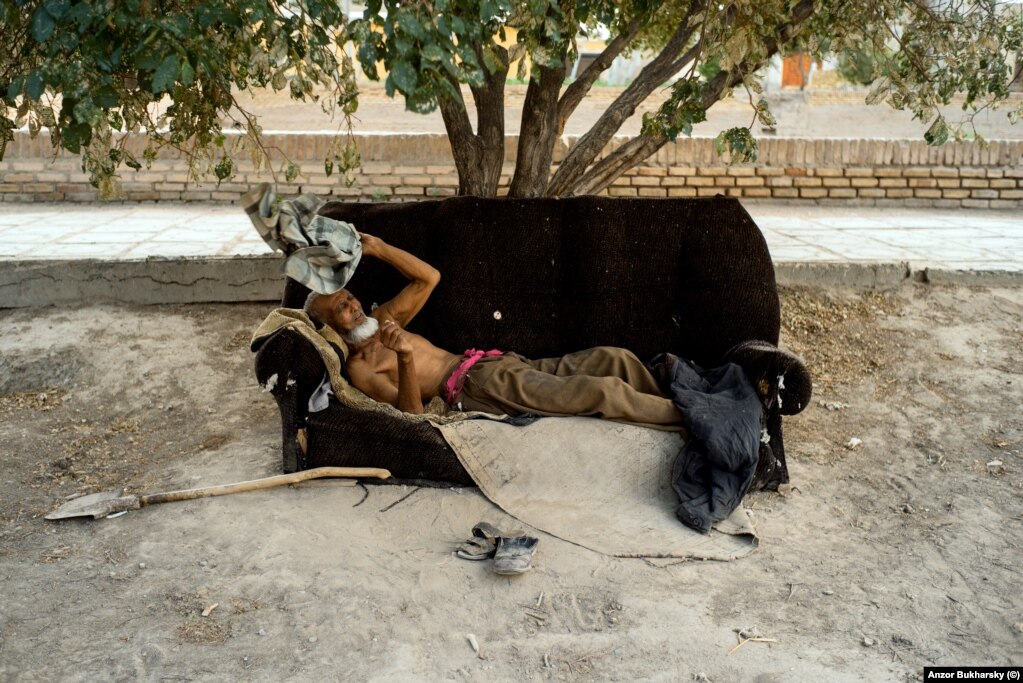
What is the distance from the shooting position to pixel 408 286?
15.1 ft

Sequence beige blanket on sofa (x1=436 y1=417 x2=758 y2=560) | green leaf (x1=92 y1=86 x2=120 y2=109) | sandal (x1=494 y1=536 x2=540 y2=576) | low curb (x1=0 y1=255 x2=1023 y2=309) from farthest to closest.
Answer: low curb (x1=0 y1=255 x2=1023 y2=309) < beige blanket on sofa (x1=436 y1=417 x2=758 y2=560) < sandal (x1=494 y1=536 x2=540 y2=576) < green leaf (x1=92 y1=86 x2=120 y2=109)

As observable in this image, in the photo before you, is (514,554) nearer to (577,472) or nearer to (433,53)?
(577,472)

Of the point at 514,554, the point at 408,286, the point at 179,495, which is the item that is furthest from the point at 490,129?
the point at 514,554

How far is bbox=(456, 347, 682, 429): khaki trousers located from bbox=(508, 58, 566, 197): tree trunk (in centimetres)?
155

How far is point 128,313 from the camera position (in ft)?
19.7

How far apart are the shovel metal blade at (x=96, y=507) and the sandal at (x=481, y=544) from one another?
4.59 ft

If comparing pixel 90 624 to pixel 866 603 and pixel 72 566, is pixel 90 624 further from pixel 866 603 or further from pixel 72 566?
pixel 866 603

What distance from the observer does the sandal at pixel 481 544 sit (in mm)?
3611

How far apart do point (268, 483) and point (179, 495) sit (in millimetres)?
360

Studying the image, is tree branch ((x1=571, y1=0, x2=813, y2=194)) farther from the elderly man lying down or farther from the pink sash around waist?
the pink sash around waist

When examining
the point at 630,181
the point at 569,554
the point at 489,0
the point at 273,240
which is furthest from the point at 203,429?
the point at 630,181

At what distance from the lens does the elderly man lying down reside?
4.16 meters

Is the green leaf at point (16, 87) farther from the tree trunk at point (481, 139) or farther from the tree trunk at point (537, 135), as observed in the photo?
the tree trunk at point (537, 135)

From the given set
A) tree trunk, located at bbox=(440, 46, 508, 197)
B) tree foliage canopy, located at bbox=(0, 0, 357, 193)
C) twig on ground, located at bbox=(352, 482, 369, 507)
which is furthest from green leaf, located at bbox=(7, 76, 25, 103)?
tree trunk, located at bbox=(440, 46, 508, 197)
